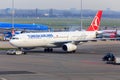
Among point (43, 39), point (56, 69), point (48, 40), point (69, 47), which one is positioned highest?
point (43, 39)

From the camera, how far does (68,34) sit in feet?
265

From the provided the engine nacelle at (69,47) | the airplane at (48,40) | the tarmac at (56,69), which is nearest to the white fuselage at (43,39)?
the airplane at (48,40)

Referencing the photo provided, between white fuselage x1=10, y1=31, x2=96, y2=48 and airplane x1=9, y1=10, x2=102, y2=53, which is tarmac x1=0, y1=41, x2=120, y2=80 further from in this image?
airplane x1=9, y1=10, x2=102, y2=53

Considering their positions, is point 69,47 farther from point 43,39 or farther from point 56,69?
point 56,69

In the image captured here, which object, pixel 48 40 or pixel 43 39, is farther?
pixel 48 40

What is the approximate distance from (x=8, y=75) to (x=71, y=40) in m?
33.6

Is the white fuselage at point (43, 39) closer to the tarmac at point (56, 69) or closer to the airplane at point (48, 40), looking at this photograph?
the airplane at point (48, 40)

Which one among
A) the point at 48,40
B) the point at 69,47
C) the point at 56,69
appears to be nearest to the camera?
the point at 56,69

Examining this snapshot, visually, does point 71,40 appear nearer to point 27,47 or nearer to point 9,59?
point 27,47

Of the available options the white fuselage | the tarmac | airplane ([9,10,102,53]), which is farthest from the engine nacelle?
the tarmac

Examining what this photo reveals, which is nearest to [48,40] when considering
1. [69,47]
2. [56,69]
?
[69,47]

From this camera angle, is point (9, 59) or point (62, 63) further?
point (9, 59)

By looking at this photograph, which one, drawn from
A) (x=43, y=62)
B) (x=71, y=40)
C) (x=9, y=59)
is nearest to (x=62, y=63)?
(x=43, y=62)

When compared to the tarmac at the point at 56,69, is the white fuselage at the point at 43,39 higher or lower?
higher
